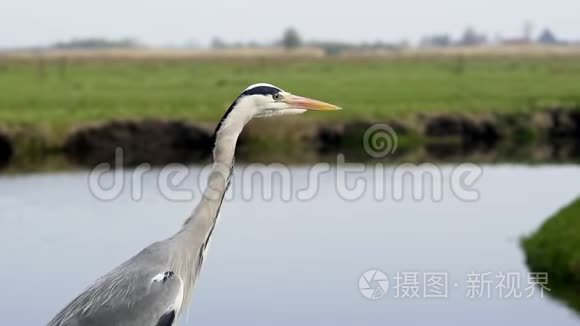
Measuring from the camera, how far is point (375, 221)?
19625 mm

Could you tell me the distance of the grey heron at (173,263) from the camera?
595cm

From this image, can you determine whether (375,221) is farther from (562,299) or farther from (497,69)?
(497,69)

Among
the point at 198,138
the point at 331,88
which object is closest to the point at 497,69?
the point at 331,88

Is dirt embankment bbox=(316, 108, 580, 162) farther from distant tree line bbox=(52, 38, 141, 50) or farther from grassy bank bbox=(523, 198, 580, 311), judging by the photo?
distant tree line bbox=(52, 38, 141, 50)

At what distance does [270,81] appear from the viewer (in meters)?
44.8

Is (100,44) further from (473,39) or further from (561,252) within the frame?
Answer: (561,252)

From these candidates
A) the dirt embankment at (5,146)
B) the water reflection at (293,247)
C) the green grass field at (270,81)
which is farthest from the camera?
the green grass field at (270,81)

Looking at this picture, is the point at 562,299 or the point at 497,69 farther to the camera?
the point at 497,69

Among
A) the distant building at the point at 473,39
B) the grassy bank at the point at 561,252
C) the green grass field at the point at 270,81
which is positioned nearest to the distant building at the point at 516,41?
the distant building at the point at 473,39

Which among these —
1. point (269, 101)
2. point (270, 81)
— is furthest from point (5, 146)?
point (269, 101)

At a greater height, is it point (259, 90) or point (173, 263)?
point (259, 90)

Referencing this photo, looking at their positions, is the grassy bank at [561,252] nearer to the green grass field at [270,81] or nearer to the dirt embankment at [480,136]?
the dirt embankment at [480,136]

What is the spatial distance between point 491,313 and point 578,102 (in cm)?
2351

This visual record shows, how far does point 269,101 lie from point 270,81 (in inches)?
1534
